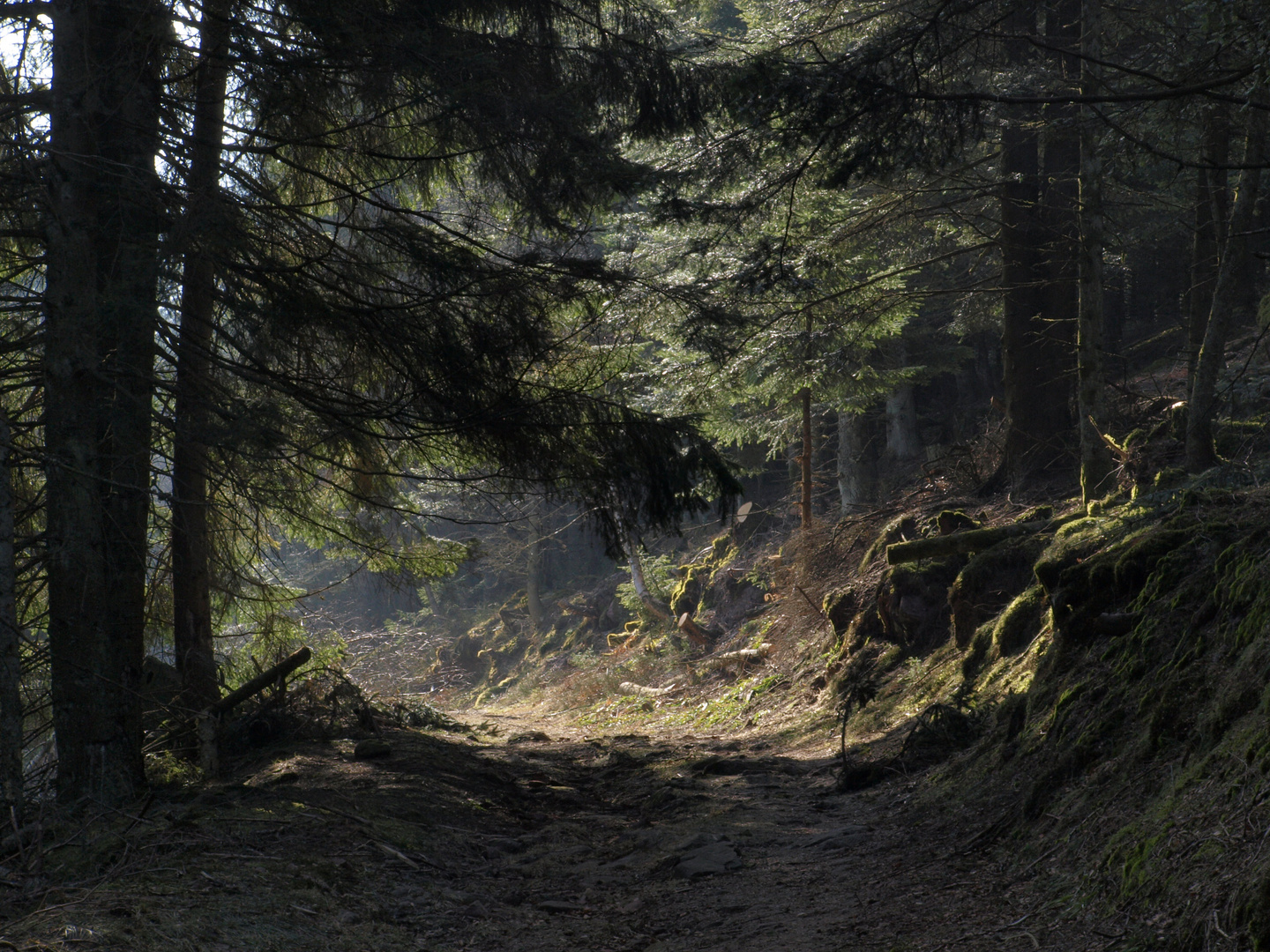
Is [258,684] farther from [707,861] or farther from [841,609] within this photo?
[841,609]

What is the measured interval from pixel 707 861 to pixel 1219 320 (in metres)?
6.68

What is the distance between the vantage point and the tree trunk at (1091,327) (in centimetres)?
940

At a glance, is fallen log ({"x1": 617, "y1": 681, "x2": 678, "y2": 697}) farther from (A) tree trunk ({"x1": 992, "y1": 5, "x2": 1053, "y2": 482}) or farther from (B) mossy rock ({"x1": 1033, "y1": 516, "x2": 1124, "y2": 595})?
(B) mossy rock ({"x1": 1033, "y1": 516, "x2": 1124, "y2": 595})

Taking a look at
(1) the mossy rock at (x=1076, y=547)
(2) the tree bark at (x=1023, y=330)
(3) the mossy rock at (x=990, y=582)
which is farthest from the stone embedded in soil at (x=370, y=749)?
(2) the tree bark at (x=1023, y=330)

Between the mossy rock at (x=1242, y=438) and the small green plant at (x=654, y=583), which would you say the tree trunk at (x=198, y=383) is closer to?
the mossy rock at (x=1242, y=438)

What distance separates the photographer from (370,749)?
26.3 feet

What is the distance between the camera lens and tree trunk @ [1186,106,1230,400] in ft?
27.9

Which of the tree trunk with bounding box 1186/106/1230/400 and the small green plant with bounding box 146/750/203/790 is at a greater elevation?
the tree trunk with bounding box 1186/106/1230/400

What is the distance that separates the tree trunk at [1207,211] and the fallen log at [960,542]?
2127mm

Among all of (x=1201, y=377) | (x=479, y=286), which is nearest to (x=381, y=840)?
(x=479, y=286)

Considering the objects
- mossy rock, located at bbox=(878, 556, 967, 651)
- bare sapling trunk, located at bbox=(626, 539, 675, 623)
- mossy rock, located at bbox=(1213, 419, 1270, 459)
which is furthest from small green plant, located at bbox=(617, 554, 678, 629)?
mossy rock, located at bbox=(1213, 419, 1270, 459)

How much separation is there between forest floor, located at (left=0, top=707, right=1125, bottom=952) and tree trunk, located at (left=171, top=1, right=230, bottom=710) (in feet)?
4.16

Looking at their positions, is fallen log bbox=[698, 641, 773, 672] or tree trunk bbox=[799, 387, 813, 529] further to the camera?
fallen log bbox=[698, 641, 773, 672]

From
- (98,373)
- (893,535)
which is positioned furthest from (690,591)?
(98,373)
